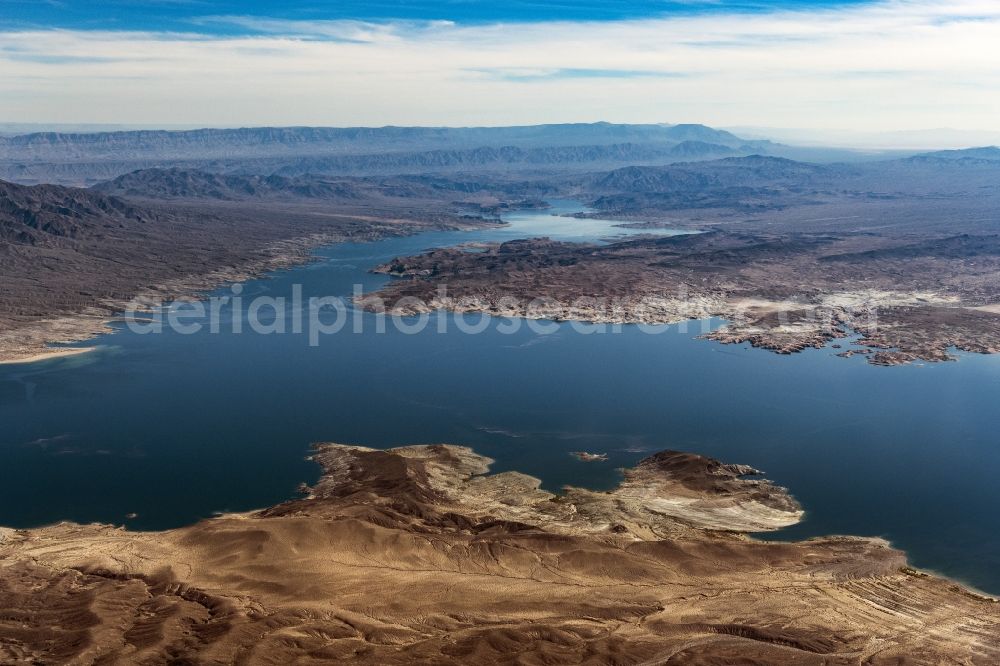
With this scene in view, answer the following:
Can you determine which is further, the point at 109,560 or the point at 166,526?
the point at 166,526

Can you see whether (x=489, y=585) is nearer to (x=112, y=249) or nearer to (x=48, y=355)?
(x=48, y=355)

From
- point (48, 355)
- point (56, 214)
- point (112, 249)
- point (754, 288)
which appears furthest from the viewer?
point (56, 214)

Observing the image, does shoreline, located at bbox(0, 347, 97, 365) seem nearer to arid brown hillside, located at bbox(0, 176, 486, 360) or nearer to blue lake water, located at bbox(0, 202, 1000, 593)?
arid brown hillside, located at bbox(0, 176, 486, 360)

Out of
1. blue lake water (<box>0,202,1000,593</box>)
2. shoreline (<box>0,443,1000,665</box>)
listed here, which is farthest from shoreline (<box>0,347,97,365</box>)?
shoreline (<box>0,443,1000,665</box>)

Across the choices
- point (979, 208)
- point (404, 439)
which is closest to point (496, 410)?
point (404, 439)

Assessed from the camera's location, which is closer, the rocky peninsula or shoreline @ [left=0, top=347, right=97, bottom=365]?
shoreline @ [left=0, top=347, right=97, bottom=365]

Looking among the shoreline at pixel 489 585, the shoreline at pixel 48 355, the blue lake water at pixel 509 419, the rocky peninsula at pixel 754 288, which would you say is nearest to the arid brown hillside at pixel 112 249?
the shoreline at pixel 48 355

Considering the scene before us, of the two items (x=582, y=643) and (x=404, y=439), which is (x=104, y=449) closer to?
(x=404, y=439)

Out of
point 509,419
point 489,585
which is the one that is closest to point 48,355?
point 509,419

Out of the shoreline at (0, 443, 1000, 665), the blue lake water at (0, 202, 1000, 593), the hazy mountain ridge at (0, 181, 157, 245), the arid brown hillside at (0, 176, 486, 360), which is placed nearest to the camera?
the shoreline at (0, 443, 1000, 665)
